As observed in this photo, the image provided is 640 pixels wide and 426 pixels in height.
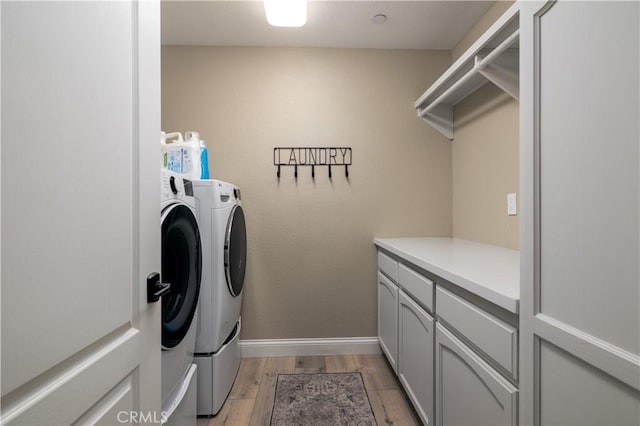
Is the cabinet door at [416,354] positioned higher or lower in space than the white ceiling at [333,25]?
lower

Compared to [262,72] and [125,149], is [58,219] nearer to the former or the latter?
[125,149]

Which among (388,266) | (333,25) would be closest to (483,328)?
(388,266)

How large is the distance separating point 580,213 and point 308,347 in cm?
215

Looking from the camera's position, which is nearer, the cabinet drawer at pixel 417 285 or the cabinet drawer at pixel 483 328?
the cabinet drawer at pixel 483 328

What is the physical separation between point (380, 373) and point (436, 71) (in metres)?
2.29

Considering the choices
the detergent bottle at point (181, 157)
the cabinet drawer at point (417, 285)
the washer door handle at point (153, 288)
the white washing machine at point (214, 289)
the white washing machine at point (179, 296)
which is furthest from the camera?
the detergent bottle at point (181, 157)

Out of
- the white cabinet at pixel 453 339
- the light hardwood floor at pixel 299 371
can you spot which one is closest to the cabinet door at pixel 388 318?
the white cabinet at pixel 453 339

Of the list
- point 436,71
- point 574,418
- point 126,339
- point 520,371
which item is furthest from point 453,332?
point 436,71

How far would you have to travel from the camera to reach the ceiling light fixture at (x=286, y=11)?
69.5 inches

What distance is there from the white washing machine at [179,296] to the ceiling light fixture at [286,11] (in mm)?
1152

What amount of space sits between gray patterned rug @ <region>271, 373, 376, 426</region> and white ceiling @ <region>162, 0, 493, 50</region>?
93.7 inches

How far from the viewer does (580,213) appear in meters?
0.61

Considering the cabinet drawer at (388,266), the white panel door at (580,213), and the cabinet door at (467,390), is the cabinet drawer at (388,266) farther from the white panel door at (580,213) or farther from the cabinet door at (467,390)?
the white panel door at (580,213)

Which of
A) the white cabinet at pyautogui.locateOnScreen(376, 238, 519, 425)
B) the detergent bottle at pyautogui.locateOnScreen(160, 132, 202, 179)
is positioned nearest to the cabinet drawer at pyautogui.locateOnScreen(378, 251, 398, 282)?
the white cabinet at pyautogui.locateOnScreen(376, 238, 519, 425)
